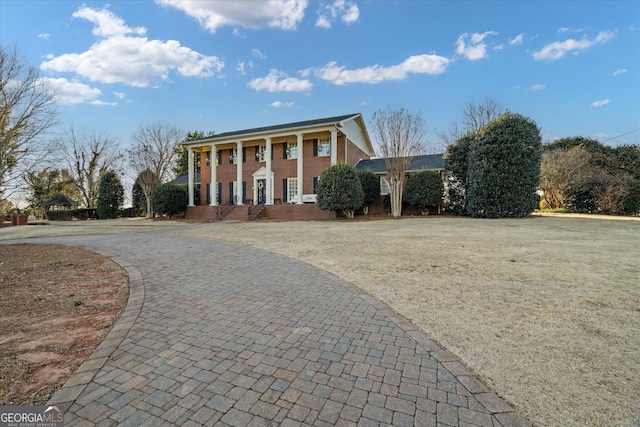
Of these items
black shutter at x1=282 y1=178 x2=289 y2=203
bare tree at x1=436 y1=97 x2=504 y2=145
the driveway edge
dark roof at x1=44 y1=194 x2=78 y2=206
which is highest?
bare tree at x1=436 y1=97 x2=504 y2=145

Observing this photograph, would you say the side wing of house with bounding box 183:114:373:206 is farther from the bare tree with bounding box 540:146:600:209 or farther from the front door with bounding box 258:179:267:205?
the bare tree with bounding box 540:146:600:209

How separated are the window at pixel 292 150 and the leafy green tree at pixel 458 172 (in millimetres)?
11557

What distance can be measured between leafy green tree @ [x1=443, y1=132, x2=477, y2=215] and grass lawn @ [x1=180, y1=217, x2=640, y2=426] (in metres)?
10.5

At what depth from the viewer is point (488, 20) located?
1255 cm

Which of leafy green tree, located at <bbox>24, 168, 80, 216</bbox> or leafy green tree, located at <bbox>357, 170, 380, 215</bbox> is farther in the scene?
leafy green tree, located at <bbox>24, 168, 80, 216</bbox>

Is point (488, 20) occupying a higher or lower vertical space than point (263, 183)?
higher

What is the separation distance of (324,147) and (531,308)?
20.4 metres

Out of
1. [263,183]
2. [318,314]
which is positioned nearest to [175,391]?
[318,314]

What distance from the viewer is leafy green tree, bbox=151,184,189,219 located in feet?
77.8

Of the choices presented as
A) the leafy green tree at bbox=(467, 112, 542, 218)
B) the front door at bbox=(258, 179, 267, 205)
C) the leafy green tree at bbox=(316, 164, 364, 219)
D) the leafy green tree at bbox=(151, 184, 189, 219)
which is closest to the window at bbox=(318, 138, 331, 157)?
the leafy green tree at bbox=(316, 164, 364, 219)

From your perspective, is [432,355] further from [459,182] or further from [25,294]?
[459,182]

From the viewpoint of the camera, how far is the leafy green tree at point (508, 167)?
1559 cm

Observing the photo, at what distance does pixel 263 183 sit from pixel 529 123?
757 inches

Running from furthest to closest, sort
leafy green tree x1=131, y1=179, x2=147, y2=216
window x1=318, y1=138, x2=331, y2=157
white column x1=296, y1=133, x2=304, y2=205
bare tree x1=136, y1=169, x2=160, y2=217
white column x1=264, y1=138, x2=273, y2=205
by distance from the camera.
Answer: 1. leafy green tree x1=131, y1=179, x2=147, y2=216
2. bare tree x1=136, y1=169, x2=160, y2=217
3. white column x1=264, y1=138, x2=273, y2=205
4. window x1=318, y1=138, x2=331, y2=157
5. white column x1=296, y1=133, x2=304, y2=205
